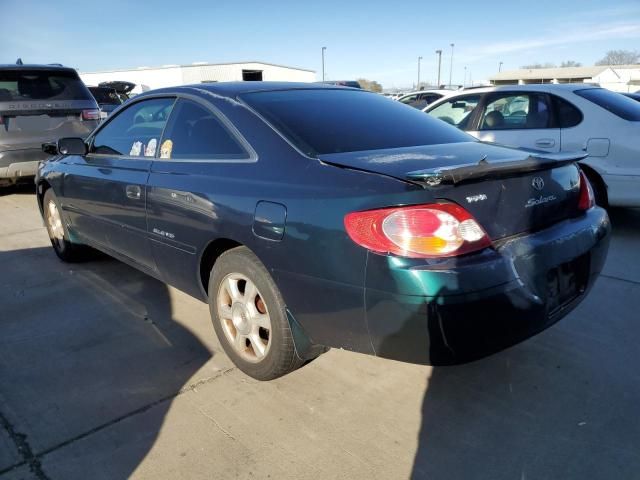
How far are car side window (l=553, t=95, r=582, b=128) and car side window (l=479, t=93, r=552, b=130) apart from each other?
0.33 ft

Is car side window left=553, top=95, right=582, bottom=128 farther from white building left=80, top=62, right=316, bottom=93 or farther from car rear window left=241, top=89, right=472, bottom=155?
white building left=80, top=62, right=316, bottom=93

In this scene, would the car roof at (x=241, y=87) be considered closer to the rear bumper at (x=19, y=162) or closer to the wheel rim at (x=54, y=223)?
the wheel rim at (x=54, y=223)

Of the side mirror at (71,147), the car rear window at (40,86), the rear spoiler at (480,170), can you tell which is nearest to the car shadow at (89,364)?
the side mirror at (71,147)

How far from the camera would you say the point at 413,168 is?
2.16 metres

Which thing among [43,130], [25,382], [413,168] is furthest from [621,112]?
[43,130]

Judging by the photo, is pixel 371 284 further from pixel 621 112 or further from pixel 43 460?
pixel 621 112

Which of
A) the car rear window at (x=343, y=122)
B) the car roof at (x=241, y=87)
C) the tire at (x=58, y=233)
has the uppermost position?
the car roof at (x=241, y=87)

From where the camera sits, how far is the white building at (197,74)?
148ft

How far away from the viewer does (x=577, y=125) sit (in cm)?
526

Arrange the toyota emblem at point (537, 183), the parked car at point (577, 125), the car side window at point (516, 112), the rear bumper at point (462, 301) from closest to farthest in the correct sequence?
the rear bumper at point (462, 301) → the toyota emblem at point (537, 183) → the parked car at point (577, 125) → the car side window at point (516, 112)

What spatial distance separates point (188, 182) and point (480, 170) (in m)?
1.60

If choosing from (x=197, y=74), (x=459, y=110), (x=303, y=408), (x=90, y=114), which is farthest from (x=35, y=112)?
(x=197, y=74)

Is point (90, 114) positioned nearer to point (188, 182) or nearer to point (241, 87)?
point (241, 87)

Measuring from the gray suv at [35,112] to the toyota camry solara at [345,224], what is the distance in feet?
14.1
